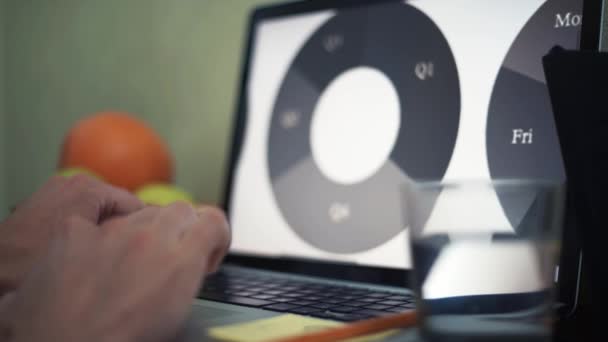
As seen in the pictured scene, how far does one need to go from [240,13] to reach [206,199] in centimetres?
33

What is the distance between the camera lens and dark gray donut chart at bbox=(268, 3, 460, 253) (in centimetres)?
64

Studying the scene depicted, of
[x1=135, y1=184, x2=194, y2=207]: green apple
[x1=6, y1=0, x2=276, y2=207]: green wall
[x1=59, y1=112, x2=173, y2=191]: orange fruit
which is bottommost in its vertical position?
[x1=135, y1=184, x2=194, y2=207]: green apple

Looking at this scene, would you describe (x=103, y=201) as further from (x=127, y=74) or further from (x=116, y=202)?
(x=127, y=74)

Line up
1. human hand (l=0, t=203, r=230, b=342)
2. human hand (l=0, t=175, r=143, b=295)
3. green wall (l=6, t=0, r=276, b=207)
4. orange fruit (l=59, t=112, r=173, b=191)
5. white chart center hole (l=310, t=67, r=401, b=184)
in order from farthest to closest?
green wall (l=6, t=0, r=276, b=207), orange fruit (l=59, t=112, r=173, b=191), white chart center hole (l=310, t=67, r=401, b=184), human hand (l=0, t=175, r=143, b=295), human hand (l=0, t=203, r=230, b=342)

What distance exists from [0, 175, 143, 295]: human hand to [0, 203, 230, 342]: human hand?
0.11 metres

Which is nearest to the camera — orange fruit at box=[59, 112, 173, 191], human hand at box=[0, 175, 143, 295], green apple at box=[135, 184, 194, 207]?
human hand at box=[0, 175, 143, 295]

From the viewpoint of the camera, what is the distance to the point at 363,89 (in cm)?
71

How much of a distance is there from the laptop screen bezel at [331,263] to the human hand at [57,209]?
25 cm

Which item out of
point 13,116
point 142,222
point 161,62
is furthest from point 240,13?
point 142,222

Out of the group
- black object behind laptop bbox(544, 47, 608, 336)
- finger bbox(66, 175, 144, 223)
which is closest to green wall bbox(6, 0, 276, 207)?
finger bbox(66, 175, 144, 223)

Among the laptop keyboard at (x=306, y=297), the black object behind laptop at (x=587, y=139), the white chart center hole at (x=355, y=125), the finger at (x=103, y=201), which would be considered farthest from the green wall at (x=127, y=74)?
the black object behind laptop at (x=587, y=139)

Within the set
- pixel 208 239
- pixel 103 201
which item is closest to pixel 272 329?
pixel 208 239

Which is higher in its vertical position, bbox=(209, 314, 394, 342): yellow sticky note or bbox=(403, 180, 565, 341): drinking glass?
bbox=(403, 180, 565, 341): drinking glass

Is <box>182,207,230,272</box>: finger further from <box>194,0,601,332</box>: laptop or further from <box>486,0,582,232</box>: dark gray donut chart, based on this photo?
<box>486,0,582,232</box>: dark gray donut chart
